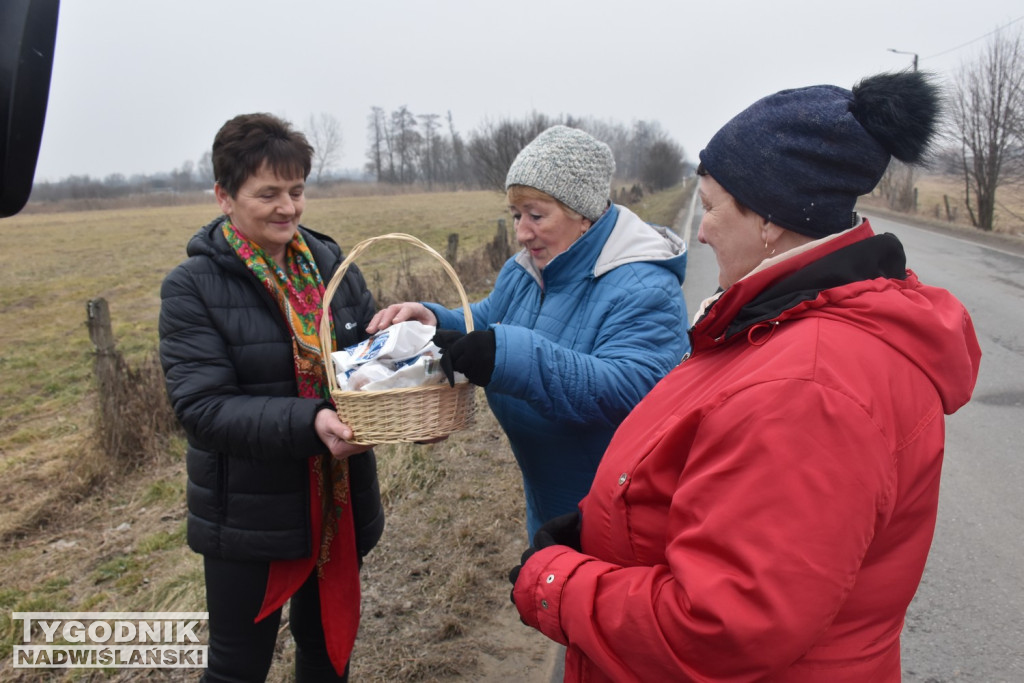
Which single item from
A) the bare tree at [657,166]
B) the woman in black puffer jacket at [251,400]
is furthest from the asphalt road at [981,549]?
the bare tree at [657,166]

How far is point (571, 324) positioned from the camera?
2.24 metres

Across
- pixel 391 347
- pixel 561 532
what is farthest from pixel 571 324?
pixel 561 532

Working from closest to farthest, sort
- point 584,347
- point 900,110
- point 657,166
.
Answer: point 900,110
point 584,347
point 657,166

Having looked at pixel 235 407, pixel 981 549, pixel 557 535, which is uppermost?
pixel 235 407

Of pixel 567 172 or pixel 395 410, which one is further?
pixel 567 172

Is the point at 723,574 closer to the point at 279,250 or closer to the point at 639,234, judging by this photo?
the point at 639,234

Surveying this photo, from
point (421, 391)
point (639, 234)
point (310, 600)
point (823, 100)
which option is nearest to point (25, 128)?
point (421, 391)

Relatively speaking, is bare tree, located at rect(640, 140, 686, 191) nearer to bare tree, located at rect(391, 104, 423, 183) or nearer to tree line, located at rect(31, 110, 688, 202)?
tree line, located at rect(31, 110, 688, 202)

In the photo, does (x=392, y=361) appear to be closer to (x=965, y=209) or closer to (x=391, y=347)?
(x=391, y=347)

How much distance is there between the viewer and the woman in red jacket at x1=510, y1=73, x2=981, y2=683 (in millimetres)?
1016

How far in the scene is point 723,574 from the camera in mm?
1031

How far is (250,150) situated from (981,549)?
13.1 ft

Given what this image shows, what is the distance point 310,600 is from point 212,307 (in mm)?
1100

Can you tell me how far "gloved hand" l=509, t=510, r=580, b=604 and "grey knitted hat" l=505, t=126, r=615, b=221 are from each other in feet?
3.64
